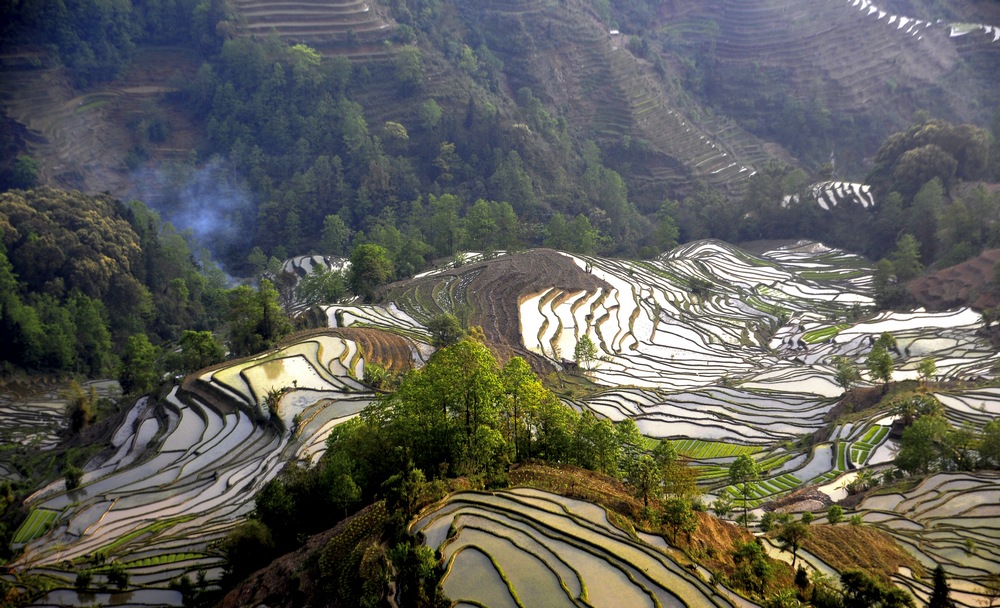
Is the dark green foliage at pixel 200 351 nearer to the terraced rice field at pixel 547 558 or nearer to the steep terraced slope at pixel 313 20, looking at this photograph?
the terraced rice field at pixel 547 558

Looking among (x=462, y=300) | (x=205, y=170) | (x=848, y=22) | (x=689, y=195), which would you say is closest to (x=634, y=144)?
(x=689, y=195)

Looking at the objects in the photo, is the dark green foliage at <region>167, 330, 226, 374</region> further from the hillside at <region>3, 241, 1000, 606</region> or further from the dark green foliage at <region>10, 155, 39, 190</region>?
the dark green foliage at <region>10, 155, 39, 190</region>

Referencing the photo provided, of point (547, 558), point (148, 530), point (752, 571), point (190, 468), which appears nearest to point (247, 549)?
point (148, 530)

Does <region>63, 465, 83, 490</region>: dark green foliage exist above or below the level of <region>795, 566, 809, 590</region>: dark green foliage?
above

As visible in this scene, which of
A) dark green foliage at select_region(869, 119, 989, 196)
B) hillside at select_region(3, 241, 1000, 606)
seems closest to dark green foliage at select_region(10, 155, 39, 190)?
hillside at select_region(3, 241, 1000, 606)

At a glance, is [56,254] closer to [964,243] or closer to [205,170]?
[205,170]

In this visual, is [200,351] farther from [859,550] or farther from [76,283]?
[859,550]

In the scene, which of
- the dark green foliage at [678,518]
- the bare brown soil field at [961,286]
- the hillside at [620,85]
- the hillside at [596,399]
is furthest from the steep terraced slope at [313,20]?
the dark green foliage at [678,518]
